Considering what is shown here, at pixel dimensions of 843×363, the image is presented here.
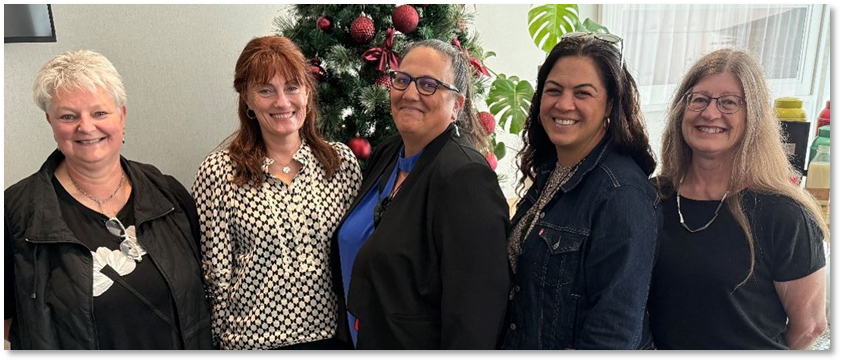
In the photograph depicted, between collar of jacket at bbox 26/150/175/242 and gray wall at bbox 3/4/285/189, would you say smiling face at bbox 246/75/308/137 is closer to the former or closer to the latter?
collar of jacket at bbox 26/150/175/242

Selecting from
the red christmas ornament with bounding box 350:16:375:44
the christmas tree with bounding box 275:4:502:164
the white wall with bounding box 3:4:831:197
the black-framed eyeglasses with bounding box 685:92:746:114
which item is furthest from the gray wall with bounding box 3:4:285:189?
the black-framed eyeglasses with bounding box 685:92:746:114

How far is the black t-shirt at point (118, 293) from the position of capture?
1432mm

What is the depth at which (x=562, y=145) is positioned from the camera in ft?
4.53

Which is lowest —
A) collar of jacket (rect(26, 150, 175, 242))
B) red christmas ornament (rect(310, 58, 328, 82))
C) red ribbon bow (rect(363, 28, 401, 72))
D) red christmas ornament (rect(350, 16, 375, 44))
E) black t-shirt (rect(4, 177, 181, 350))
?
black t-shirt (rect(4, 177, 181, 350))

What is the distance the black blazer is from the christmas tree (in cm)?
89

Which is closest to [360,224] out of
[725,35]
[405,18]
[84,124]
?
[84,124]

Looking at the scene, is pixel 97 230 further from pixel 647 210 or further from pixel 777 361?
pixel 777 361

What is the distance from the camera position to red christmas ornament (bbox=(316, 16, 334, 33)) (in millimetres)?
2297

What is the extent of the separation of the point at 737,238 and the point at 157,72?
8.24 feet

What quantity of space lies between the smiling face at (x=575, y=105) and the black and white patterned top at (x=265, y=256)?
2.28ft

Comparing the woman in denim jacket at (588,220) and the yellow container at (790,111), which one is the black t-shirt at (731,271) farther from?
the yellow container at (790,111)

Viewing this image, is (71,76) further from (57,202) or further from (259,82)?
(259,82)

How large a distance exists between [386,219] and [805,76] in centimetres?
402

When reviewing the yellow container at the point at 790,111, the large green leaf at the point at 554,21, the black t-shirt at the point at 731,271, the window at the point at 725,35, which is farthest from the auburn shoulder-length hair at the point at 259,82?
the window at the point at 725,35
